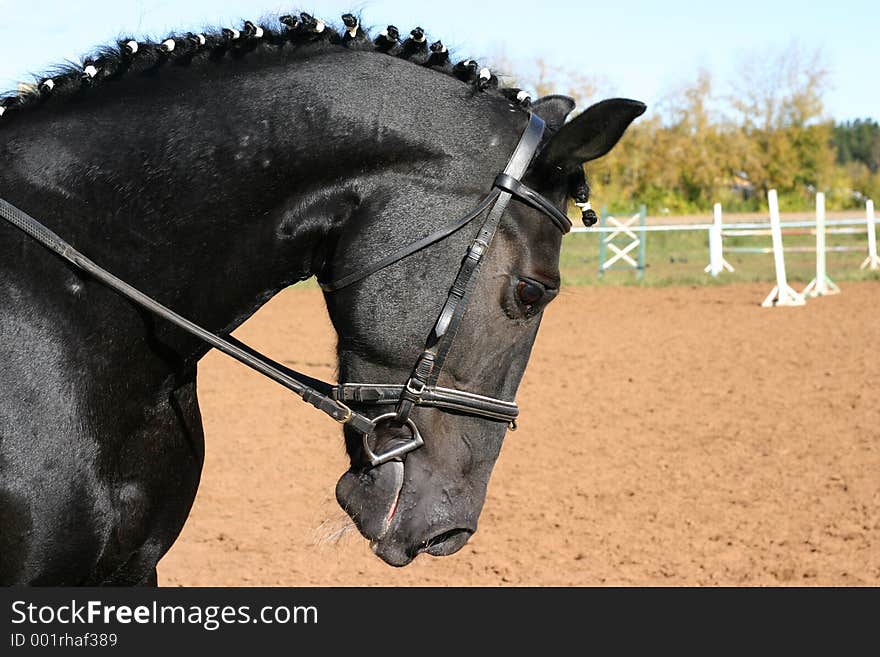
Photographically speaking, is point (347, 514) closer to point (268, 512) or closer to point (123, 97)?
point (123, 97)

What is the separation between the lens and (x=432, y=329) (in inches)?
87.7

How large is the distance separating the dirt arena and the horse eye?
0.82 m

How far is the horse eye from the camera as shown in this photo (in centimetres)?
229

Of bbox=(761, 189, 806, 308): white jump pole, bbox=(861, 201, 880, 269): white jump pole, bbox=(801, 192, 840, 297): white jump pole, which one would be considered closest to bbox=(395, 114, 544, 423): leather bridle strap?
bbox=(761, 189, 806, 308): white jump pole

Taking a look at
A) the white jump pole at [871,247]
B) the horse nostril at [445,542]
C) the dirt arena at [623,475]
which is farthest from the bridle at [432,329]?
the white jump pole at [871,247]

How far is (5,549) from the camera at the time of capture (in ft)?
6.96

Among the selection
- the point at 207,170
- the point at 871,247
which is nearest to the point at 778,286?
the point at 871,247

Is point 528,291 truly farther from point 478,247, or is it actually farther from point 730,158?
point 730,158

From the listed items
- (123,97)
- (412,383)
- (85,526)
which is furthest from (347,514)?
(123,97)

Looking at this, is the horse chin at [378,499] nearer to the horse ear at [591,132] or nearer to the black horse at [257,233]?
the black horse at [257,233]

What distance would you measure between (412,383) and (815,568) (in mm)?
4169

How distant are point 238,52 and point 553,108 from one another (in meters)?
0.88

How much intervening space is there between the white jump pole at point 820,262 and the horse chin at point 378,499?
51.4 feet

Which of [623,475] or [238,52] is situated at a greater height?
[238,52]
